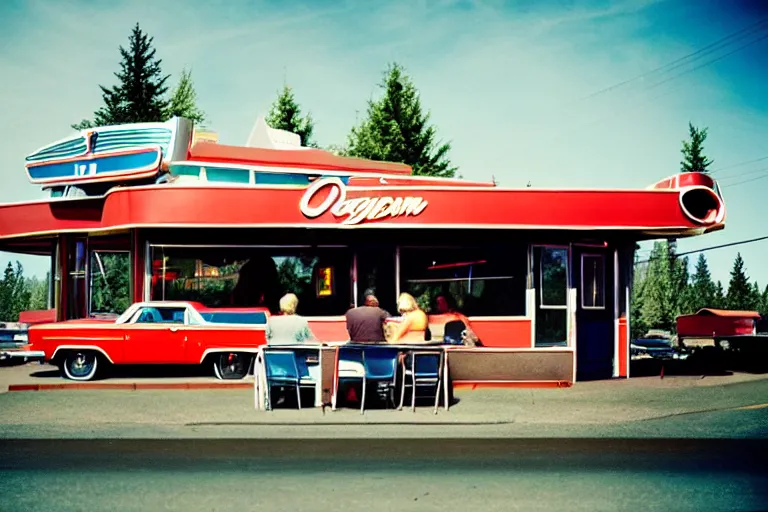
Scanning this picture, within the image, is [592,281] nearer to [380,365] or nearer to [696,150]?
[380,365]

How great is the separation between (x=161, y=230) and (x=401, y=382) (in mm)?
6995

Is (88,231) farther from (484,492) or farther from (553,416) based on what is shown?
(484,492)

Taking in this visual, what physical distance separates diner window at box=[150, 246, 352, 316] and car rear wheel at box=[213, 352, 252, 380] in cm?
176

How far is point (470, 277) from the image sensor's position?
701 inches

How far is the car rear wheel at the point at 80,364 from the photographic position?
16.3 m

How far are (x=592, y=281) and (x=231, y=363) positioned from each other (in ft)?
24.3

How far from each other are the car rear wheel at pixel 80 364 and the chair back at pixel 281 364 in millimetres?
→ 5368

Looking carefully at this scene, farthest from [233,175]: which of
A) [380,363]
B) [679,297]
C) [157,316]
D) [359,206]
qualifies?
[679,297]

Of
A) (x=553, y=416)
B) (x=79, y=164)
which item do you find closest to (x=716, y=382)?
(x=553, y=416)

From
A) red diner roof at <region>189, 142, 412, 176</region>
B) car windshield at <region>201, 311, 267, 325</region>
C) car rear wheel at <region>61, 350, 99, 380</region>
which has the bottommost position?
car rear wheel at <region>61, 350, 99, 380</region>

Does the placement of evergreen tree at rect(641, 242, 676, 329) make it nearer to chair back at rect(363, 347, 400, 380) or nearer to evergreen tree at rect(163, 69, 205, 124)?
evergreen tree at rect(163, 69, 205, 124)

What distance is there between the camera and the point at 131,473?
760 centimetres

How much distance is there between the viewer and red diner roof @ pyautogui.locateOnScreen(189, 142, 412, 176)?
64.5 feet

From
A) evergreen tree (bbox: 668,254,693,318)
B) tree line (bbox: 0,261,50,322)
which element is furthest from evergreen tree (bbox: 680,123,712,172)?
tree line (bbox: 0,261,50,322)
